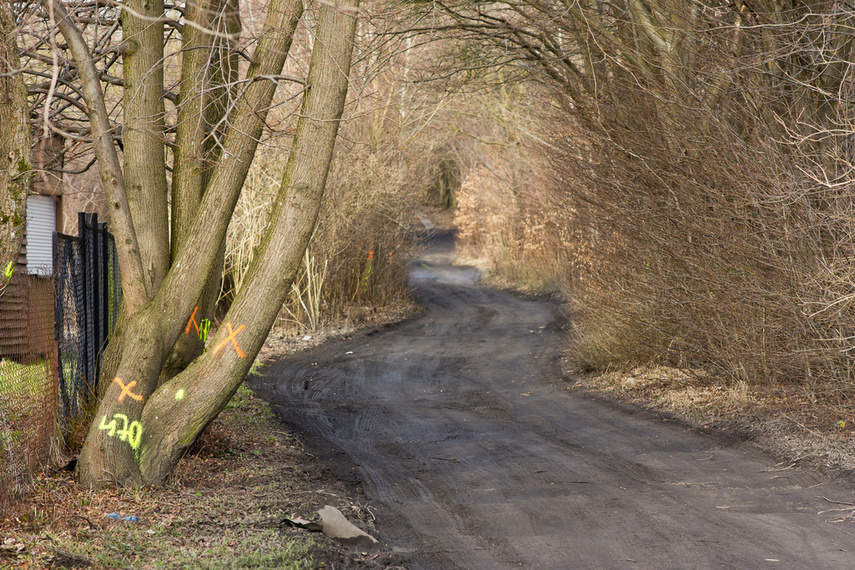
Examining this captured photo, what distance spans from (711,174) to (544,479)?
4080mm

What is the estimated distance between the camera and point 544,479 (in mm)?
6117

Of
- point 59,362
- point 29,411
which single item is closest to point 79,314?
point 59,362

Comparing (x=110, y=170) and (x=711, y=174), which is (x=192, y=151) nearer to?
(x=110, y=170)

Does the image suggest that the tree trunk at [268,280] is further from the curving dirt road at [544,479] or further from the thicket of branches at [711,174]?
the thicket of branches at [711,174]

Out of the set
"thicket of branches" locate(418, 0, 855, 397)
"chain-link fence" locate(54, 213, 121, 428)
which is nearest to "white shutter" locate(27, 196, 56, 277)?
"chain-link fence" locate(54, 213, 121, 428)

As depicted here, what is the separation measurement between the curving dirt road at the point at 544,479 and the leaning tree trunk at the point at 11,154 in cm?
320

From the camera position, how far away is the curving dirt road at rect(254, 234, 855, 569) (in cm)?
453

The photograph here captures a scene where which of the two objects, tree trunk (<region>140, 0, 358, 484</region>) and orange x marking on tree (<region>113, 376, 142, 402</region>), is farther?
tree trunk (<region>140, 0, 358, 484</region>)

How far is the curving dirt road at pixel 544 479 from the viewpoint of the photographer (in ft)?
14.9

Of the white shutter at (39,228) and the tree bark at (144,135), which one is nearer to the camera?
the tree bark at (144,135)

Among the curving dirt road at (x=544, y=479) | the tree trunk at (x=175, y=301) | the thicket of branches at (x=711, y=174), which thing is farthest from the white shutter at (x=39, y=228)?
the tree trunk at (x=175, y=301)

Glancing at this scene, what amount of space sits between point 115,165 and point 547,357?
377 inches

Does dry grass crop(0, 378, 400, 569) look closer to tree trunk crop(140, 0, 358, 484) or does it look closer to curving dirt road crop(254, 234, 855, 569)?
tree trunk crop(140, 0, 358, 484)

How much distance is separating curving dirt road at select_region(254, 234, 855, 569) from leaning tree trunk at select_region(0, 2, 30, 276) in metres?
3.20
